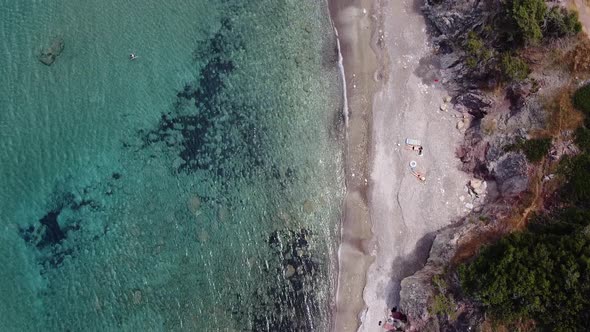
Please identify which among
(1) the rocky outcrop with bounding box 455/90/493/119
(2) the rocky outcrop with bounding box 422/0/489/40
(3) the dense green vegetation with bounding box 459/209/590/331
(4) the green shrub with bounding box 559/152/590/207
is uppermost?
(2) the rocky outcrop with bounding box 422/0/489/40

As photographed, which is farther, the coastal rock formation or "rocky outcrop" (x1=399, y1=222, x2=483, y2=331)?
the coastal rock formation

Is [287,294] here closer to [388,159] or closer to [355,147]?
[355,147]

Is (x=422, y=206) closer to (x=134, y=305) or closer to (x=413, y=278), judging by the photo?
(x=413, y=278)

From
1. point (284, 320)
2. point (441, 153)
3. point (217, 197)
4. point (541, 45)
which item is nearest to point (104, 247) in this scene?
point (217, 197)

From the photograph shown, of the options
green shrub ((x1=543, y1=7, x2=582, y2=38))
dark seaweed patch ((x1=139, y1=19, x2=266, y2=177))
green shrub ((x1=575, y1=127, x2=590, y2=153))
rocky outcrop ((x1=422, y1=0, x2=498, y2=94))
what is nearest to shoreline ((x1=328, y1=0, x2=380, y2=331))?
rocky outcrop ((x1=422, y1=0, x2=498, y2=94))

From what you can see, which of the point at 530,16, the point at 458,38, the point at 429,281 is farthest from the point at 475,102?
the point at 429,281

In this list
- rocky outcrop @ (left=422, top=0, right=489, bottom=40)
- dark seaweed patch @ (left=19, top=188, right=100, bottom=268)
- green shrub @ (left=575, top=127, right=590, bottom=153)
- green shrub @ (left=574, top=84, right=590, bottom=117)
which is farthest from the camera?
rocky outcrop @ (left=422, top=0, right=489, bottom=40)

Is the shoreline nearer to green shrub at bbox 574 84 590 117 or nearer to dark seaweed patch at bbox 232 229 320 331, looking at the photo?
dark seaweed patch at bbox 232 229 320 331
